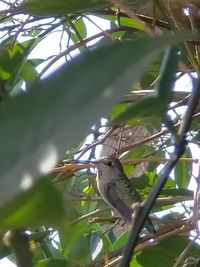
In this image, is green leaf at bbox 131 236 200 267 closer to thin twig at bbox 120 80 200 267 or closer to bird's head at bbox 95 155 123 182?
bird's head at bbox 95 155 123 182

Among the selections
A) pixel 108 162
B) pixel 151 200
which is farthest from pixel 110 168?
pixel 151 200

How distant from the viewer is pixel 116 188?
84 cm

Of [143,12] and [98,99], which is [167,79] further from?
[143,12]

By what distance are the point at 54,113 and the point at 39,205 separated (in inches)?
1.0

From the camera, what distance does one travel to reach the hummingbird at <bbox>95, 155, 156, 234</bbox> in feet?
2.74

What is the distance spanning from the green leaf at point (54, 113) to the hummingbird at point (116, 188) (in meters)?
0.64

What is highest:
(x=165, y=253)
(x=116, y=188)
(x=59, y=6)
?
(x=59, y=6)

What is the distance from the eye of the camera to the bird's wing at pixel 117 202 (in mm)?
829

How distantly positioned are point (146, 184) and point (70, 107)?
0.83m

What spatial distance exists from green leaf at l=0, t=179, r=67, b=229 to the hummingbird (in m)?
0.65

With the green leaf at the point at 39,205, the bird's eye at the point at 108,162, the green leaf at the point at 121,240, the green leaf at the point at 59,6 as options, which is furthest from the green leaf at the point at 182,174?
the green leaf at the point at 39,205

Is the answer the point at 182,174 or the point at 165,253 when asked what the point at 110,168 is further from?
the point at 182,174

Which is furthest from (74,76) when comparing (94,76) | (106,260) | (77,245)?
(77,245)

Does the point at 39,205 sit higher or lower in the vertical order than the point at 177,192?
higher
